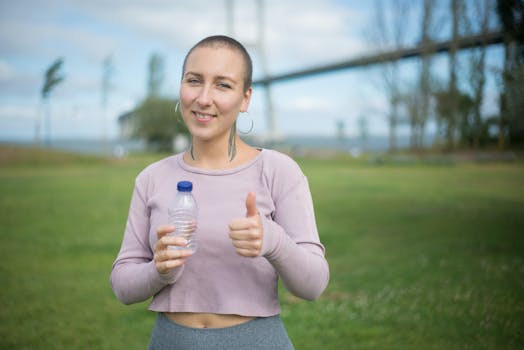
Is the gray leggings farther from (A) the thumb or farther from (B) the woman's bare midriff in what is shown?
(A) the thumb

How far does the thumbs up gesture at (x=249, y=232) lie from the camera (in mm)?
1402

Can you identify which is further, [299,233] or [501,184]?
[501,184]

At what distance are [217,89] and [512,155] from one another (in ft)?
98.1

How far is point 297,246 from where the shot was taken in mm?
1567

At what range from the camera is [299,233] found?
1675 mm

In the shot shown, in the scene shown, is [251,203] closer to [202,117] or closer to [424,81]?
[202,117]

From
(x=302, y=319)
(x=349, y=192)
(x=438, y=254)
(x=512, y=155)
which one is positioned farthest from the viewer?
(x=512, y=155)

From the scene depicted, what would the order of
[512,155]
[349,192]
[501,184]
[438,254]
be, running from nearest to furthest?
1. [438,254]
2. [349,192]
3. [501,184]
4. [512,155]

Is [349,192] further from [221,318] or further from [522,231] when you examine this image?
[221,318]

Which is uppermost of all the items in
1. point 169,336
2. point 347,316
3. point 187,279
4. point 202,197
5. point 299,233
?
point 202,197

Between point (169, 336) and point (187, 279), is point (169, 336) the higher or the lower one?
the lower one

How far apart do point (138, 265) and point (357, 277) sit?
18.5 feet

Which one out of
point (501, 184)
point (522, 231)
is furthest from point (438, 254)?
point (501, 184)

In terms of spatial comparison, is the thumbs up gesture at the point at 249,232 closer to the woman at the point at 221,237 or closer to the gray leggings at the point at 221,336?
the woman at the point at 221,237
